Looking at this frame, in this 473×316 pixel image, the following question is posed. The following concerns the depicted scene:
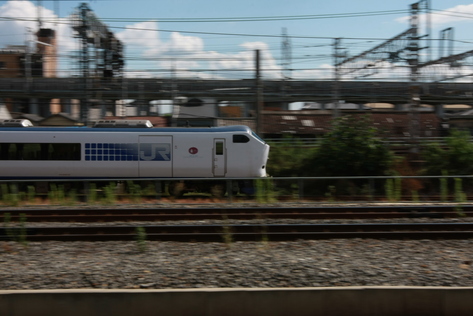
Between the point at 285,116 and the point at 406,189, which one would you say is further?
the point at 285,116

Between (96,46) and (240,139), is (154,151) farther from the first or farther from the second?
(96,46)

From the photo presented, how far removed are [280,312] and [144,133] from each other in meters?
12.3

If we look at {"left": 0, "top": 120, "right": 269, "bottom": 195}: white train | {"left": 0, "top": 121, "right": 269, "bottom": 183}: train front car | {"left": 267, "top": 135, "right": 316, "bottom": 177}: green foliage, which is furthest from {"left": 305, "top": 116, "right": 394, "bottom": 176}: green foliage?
{"left": 0, "top": 121, "right": 269, "bottom": 183}: train front car

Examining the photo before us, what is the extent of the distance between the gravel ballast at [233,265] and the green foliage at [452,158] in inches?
489

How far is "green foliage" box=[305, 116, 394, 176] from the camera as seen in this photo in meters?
19.0

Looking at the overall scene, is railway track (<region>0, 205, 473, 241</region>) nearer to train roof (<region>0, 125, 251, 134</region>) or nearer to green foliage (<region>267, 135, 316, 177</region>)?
train roof (<region>0, 125, 251, 134</region>)

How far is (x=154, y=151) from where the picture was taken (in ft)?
52.4

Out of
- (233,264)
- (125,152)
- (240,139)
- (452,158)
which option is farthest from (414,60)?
(233,264)

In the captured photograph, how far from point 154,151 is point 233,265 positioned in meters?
10.5

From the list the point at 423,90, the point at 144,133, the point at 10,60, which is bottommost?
the point at 144,133

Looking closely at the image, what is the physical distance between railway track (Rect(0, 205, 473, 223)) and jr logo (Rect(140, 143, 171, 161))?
480cm

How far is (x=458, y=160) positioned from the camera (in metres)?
19.4

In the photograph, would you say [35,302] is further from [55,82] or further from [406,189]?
[55,82]

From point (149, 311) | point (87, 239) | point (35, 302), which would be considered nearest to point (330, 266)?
point (149, 311)
